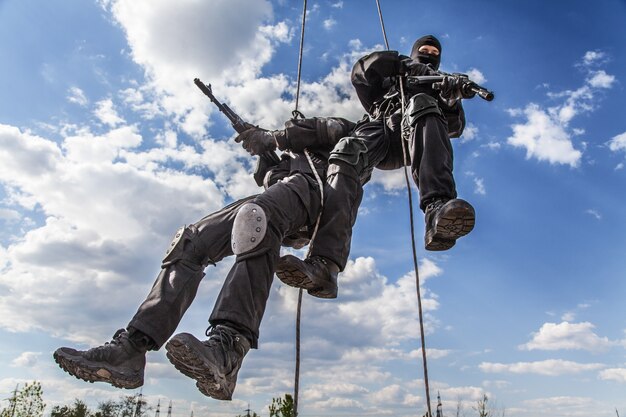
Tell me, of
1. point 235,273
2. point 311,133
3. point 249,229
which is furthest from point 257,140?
point 235,273

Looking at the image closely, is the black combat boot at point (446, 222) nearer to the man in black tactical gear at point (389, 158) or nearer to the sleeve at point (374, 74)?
the man in black tactical gear at point (389, 158)

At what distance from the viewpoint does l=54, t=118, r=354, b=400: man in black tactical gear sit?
3033 millimetres

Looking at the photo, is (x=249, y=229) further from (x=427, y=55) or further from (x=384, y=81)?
(x=427, y=55)

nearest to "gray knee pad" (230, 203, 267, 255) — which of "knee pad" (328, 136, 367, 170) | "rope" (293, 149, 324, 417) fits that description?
"rope" (293, 149, 324, 417)

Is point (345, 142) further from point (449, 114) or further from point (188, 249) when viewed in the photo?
point (188, 249)

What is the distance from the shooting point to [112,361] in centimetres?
338

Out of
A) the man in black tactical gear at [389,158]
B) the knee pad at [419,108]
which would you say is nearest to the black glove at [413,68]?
the man in black tactical gear at [389,158]

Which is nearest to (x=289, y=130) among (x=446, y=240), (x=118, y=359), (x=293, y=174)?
(x=293, y=174)

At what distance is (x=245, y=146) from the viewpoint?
544cm

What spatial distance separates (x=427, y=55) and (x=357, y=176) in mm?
1936

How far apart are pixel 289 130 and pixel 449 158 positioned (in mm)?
1419

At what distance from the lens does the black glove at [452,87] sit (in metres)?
4.50

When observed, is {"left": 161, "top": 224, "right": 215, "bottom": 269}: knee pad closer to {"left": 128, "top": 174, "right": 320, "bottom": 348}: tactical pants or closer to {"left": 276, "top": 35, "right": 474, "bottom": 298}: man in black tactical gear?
{"left": 128, "top": 174, "right": 320, "bottom": 348}: tactical pants

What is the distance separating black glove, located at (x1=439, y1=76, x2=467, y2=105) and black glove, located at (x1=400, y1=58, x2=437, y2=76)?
359mm
